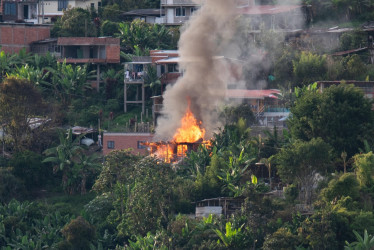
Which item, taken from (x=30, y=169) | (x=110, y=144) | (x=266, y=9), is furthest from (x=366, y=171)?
(x=266, y=9)

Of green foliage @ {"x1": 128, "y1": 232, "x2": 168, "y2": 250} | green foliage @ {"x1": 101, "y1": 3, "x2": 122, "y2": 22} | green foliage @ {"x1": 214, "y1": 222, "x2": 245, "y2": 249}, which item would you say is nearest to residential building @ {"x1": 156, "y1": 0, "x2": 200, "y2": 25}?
green foliage @ {"x1": 101, "y1": 3, "x2": 122, "y2": 22}

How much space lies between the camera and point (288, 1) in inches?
3349

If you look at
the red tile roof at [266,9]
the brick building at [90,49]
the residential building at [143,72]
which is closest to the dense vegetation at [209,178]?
the residential building at [143,72]

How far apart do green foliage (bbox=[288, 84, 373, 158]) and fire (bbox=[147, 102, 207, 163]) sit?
7.19 m

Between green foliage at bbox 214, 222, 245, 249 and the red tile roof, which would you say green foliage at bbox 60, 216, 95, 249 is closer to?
green foliage at bbox 214, 222, 245, 249

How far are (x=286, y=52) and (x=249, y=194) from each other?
77.2 ft

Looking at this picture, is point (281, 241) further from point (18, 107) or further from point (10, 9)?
point (10, 9)

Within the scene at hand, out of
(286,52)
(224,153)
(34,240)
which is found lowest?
(34,240)

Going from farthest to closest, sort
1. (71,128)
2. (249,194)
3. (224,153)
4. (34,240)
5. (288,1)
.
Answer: (288,1) < (71,128) < (224,153) < (34,240) < (249,194)

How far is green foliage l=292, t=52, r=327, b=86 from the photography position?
236 feet

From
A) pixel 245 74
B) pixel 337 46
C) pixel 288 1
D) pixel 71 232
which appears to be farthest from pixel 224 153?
pixel 288 1

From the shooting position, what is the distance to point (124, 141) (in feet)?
225

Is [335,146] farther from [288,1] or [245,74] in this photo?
[288,1]

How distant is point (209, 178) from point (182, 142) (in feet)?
23.2
